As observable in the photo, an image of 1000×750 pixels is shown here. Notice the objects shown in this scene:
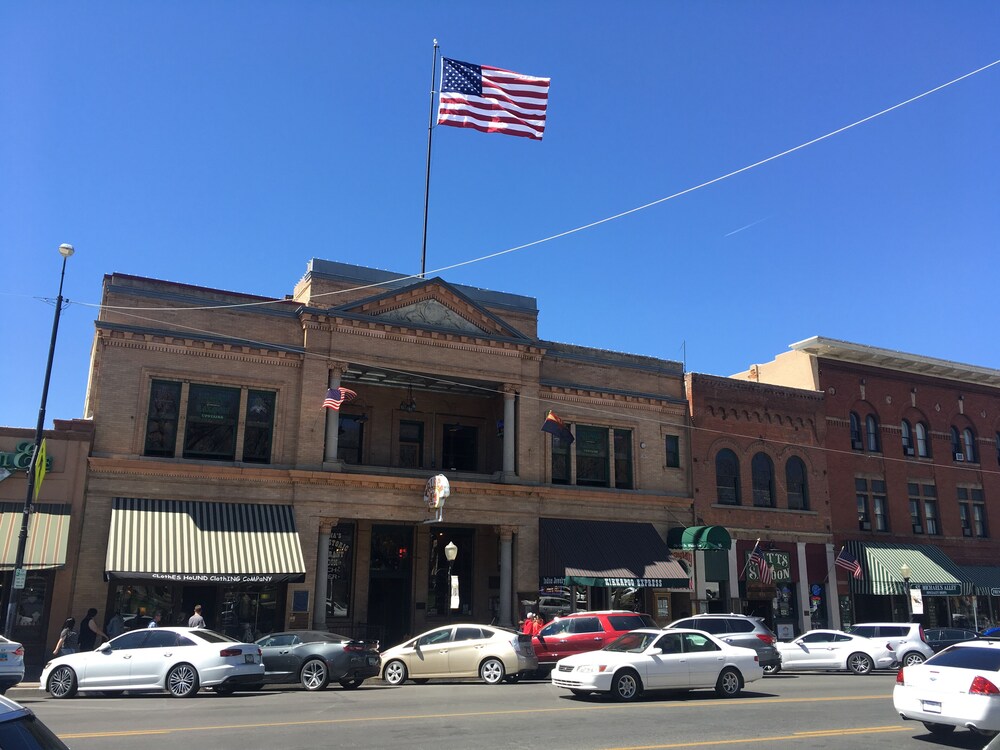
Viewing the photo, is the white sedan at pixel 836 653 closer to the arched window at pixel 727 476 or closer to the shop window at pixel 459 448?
the arched window at pixel 727 476

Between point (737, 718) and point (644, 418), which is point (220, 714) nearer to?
point (737, 718)

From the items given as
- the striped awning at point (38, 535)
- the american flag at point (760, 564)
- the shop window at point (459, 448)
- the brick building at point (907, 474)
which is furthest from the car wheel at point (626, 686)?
the brick building at point (907, 474)

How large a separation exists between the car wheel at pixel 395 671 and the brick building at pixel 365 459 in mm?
4876

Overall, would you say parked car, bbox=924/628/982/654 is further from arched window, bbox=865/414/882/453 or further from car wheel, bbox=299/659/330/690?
car wheel, bbox=299/659/330/690

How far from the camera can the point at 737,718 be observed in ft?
43.0

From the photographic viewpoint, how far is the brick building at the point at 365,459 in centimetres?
2400

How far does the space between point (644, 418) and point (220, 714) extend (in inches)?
855

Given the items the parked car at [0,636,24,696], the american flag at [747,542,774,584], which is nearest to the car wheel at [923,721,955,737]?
the parked car at [0,636,24,696]

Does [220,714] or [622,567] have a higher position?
[622,567]

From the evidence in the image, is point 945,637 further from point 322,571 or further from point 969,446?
point 322,571

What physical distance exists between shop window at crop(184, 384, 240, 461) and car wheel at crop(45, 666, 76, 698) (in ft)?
29.2

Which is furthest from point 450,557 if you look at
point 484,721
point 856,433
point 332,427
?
point 856,433

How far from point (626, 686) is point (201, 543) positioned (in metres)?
13.1

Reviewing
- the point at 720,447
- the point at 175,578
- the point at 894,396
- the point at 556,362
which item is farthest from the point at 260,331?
the point at 894,396
